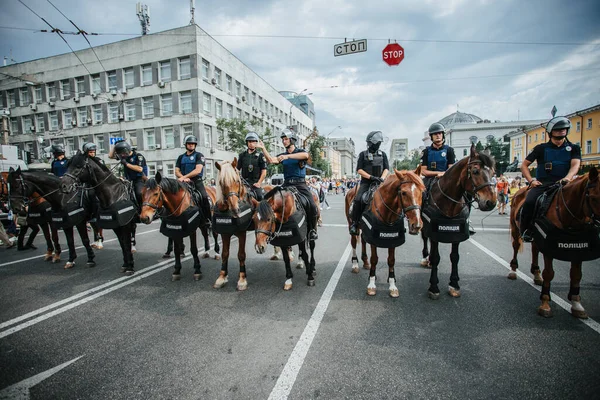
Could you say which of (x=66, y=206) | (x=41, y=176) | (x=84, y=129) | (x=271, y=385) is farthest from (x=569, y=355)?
(x=84, y=129)

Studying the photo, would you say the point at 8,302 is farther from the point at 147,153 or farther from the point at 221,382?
the point at 147,153

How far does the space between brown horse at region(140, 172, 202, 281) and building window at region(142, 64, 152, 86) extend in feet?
107

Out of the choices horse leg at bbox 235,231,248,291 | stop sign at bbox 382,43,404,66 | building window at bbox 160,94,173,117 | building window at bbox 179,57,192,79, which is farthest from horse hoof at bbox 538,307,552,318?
building window at bbox 160,94,173,117

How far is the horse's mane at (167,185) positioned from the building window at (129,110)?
32.9 metres

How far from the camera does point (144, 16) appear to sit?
31.3 metres

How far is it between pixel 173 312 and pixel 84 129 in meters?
A: 40.1

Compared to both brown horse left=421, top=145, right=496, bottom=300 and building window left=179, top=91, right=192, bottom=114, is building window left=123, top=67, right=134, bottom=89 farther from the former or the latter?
brown horse left=421, top=145, right=496, bottom=300

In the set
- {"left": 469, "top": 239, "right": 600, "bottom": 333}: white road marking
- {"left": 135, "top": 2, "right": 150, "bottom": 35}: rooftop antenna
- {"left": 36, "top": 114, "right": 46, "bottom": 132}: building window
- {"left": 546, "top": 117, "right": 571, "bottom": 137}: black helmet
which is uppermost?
{"left": 135, "top": 2, "right": 150, "bottom": 35}: rooftop antenna

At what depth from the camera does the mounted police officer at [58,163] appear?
8.29 meters

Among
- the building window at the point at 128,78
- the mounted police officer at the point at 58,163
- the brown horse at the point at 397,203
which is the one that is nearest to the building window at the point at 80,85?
the building window at the point at 128,78

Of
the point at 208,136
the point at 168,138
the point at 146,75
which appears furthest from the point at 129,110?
the point at 208,136

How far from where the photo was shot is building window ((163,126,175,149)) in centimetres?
3161

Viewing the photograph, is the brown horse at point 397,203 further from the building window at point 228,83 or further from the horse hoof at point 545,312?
the building window at point 228,83

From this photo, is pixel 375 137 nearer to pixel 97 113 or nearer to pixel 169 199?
pixel 169 199
